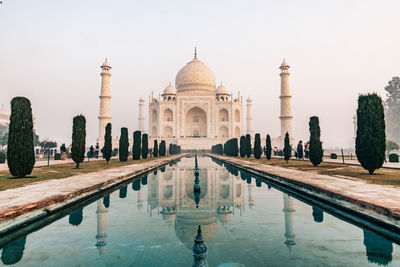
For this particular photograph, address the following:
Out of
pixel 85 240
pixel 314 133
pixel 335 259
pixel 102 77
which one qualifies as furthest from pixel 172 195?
pixel 102 77

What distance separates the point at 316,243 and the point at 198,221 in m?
1.41

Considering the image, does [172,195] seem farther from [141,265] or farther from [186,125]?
[186,125]

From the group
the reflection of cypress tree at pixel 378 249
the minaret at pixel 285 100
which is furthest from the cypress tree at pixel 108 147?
the minaret at pixel 285 100

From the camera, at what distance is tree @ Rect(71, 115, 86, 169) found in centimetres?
1189

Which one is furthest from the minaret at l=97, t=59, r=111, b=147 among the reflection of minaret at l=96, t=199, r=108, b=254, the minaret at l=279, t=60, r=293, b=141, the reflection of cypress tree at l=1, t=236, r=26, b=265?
the reflection of cypress tree at l=1, t=236, r=26, b=265

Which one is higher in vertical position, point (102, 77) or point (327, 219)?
point (102, 77)

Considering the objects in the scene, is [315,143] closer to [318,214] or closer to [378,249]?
[318,214]

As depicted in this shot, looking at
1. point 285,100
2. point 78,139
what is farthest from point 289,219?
point 285,100

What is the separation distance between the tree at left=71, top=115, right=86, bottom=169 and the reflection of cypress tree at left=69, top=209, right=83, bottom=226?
327 inches

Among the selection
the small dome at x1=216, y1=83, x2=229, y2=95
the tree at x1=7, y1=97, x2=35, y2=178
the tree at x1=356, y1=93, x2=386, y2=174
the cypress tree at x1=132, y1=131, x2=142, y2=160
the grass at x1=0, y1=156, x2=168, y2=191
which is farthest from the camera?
the small dome at x1=216, y1=83, x2=229, y2=95

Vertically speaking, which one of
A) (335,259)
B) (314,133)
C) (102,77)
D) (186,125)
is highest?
(102,77)

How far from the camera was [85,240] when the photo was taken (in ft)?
9.46

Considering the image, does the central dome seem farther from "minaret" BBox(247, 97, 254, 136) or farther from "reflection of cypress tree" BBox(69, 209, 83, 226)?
"reflection of cypress tree" BBox(69, 209, 83, 226)

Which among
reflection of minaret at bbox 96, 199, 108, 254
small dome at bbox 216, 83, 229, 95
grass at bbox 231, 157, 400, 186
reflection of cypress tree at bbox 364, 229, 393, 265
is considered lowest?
reflection of cypress tree at bbox 364, 229, 393, 265
